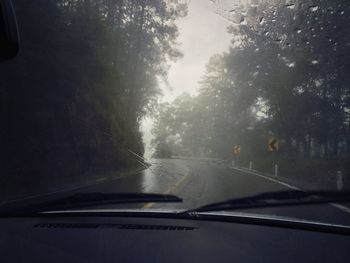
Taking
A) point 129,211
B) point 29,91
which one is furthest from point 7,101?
point 129,211

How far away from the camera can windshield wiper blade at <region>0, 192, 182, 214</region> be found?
326 cm

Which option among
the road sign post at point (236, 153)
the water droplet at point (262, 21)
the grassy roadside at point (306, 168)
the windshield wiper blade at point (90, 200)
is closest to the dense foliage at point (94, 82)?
the water droplet at point (262, 21)

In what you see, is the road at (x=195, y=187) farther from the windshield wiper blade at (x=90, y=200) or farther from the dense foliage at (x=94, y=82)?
the dense foliage at (x=94, y=82)

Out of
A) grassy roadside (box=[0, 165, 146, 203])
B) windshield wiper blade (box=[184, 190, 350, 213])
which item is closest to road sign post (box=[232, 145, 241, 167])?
grassy roadside (box=[0, 165, 146, 203])

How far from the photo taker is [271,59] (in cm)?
489

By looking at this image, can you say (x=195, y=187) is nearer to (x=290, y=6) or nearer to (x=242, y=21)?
(x=242, y=21)

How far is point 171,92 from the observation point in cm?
425

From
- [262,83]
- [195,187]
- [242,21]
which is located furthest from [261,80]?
[195,187]

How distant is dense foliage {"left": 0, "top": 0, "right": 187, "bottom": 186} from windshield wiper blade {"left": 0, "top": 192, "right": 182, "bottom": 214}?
1142mm

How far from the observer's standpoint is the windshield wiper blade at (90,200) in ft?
10.7

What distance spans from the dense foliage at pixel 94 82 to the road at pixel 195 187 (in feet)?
1.34

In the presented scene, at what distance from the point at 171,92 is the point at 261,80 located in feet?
5.87

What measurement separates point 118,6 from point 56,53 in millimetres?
1813

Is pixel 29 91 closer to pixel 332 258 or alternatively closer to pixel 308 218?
pixel 308 218
